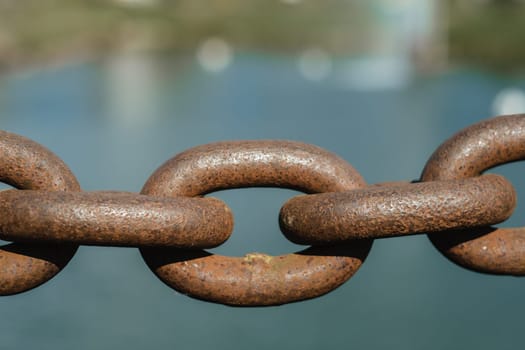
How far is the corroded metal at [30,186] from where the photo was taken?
1148mm

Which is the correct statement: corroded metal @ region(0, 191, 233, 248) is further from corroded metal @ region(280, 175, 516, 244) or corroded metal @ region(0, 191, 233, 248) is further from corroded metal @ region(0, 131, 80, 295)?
corroded metal @ region(280, 175, 516, 244)

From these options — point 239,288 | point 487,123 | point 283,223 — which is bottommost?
point 239,288

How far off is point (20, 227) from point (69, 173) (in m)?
0.13

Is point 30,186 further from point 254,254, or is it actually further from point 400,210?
point 400,210

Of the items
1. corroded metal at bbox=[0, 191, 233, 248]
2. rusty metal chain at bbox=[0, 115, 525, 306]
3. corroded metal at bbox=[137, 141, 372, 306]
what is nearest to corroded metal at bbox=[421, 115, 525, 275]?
rusty metal chain at bbox=[0, 115, 525, 306]

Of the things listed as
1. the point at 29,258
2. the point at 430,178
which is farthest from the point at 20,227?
the point at 430,178

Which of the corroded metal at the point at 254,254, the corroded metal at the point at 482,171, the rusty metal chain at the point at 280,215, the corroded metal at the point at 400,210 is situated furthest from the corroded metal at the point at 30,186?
the corroded metal at the point at 482,171

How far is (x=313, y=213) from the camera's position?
114 centimetres

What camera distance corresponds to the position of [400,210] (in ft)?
3.57

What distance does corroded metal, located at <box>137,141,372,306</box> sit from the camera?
3.86 ft

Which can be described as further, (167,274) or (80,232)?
Answer: (167,274)

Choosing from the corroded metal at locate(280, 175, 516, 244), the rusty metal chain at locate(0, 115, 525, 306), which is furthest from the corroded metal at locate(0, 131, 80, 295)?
the corroded metal at locate(280, 175, 516, 244)

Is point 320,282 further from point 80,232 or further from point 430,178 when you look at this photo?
point 80,232

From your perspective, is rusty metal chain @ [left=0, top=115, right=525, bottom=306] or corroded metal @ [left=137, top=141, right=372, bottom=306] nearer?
rusty metal chain @ [left=0, top=115, right=525, bottom=306]
